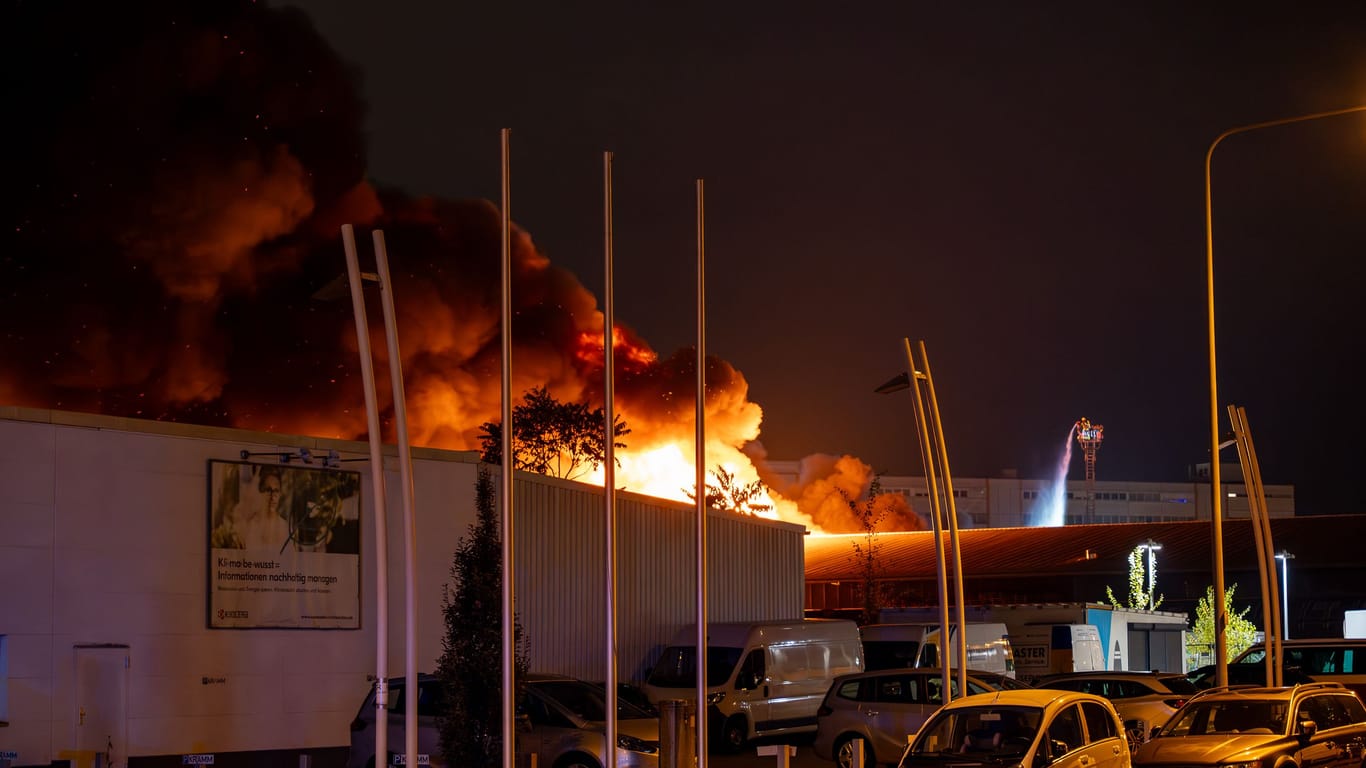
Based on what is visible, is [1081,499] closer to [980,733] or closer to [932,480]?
[932,480]

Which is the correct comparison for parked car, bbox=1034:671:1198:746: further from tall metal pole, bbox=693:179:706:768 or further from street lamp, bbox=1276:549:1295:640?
street lamp, bbox=1276:549:1295:640

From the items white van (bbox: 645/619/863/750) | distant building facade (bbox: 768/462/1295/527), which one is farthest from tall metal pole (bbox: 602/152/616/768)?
distant building facade (bbox: 768/462/1295/527)

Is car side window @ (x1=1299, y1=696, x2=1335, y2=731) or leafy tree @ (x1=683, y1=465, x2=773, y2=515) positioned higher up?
leafy tree @ (x1=683, y1=465, x2=773, y2=515)

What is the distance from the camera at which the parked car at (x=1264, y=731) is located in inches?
685

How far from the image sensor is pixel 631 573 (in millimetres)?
33188

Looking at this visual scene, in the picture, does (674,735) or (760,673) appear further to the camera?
(760,673)

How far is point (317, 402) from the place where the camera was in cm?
5619

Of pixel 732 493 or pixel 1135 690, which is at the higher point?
pixel 732 493

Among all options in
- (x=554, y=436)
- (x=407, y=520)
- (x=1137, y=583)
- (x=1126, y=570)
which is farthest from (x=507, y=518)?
(x=1126, y=570)

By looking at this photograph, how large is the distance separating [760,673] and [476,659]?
10.7 metres

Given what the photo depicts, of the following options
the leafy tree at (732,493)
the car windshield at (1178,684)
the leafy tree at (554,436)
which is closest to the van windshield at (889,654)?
the car windshield at (1178,684)

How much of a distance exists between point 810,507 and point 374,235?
69.8m

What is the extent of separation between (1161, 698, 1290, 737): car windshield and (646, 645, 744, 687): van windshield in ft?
35.7

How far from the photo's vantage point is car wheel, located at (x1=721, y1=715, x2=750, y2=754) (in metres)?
28.0
